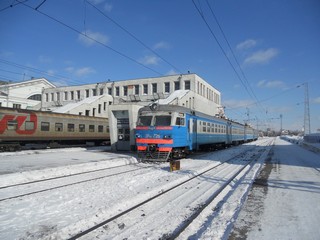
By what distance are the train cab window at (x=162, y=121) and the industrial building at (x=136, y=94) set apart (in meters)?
19.0

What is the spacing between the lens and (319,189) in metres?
9.20

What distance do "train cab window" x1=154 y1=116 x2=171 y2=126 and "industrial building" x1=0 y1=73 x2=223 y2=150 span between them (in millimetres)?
18950

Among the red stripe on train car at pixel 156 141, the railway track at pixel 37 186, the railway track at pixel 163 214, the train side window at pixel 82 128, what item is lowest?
the railway track at pixel 163 214

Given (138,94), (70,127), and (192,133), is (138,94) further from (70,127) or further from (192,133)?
(192,133)

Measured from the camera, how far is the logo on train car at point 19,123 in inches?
815

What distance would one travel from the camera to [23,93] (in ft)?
197

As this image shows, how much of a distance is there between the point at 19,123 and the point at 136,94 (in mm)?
38230

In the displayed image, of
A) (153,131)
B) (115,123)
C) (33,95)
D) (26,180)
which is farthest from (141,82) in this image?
(26,180)

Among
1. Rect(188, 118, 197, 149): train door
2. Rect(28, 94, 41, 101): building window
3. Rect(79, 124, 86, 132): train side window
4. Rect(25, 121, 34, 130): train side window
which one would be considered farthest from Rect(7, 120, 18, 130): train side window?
Rect(28, 94, 41, 101): building window

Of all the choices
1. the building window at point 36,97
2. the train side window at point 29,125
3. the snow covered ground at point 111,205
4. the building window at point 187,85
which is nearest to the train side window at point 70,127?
the train side window at point 29,125

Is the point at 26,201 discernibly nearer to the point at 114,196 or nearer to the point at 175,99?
the point at 114,196

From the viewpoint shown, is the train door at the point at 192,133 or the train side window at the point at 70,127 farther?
the train side window at the point at 70,127

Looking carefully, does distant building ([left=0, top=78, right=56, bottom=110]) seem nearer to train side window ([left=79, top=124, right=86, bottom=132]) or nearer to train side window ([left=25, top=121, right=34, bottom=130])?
train side window ([left=79, top=124, right=86, bottom=132])

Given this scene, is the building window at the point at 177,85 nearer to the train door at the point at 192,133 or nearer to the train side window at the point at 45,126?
the train side window at the point at 45,126
